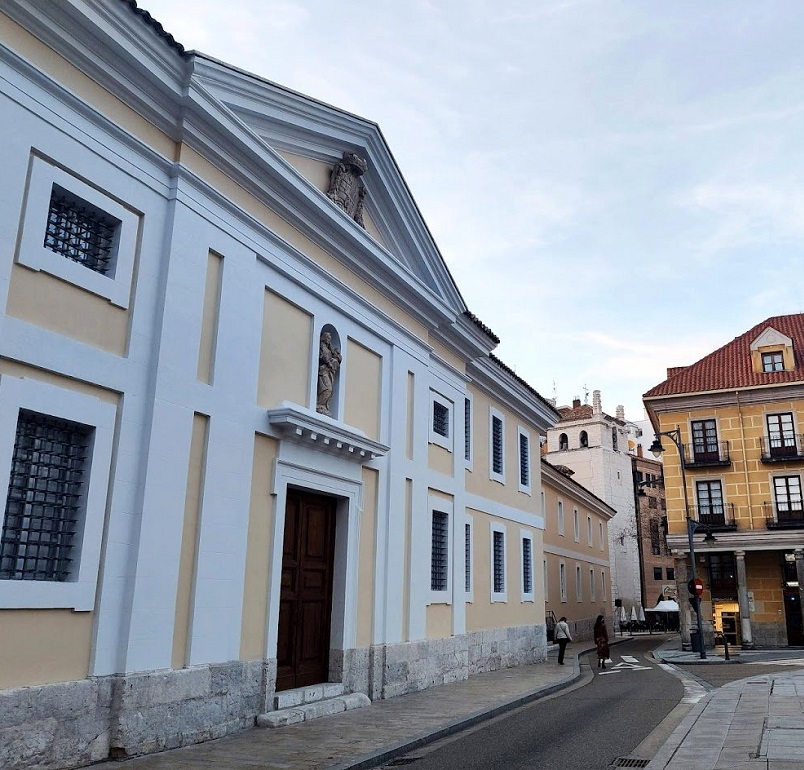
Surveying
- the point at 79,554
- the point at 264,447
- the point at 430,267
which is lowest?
the point at 79,554

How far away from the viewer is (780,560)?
30641 millimetres

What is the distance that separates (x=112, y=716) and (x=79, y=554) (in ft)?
5.50

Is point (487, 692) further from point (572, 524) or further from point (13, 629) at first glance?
point (572, 524)

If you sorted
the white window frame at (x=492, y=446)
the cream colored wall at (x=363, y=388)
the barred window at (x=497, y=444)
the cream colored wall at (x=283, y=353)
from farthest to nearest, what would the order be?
the barred window at (x=497, y=444)
the white window frame at (x=492, y=446)
the cream colored wall at (x=363, y=388)
the cream colored wall at (x=283, y=353)

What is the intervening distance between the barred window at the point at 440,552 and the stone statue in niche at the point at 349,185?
6524 millimetres

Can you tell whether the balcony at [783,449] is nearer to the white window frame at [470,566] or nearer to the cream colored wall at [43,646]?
the white window frame at [470,566]

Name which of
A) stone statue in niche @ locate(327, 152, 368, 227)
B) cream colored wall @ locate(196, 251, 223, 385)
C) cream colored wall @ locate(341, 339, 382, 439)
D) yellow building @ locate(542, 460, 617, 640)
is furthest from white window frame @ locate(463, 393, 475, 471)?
yellow building @ locate(542, 460, 617, 640)

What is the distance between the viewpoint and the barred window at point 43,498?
24.3ft

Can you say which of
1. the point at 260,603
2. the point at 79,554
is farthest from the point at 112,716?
the point at 260,603

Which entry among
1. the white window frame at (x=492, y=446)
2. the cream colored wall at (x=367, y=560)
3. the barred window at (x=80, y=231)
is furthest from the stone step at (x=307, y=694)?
the white window frame at (x=492, y=446)

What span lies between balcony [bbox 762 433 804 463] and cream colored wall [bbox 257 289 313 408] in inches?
971

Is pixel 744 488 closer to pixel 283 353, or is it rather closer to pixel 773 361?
pixel 773 361

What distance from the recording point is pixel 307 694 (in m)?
11.1

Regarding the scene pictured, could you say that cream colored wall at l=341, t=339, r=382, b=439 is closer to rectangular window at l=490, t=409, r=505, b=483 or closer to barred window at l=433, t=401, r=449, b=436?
barred window at l=433, t=401, r=449, b=436
